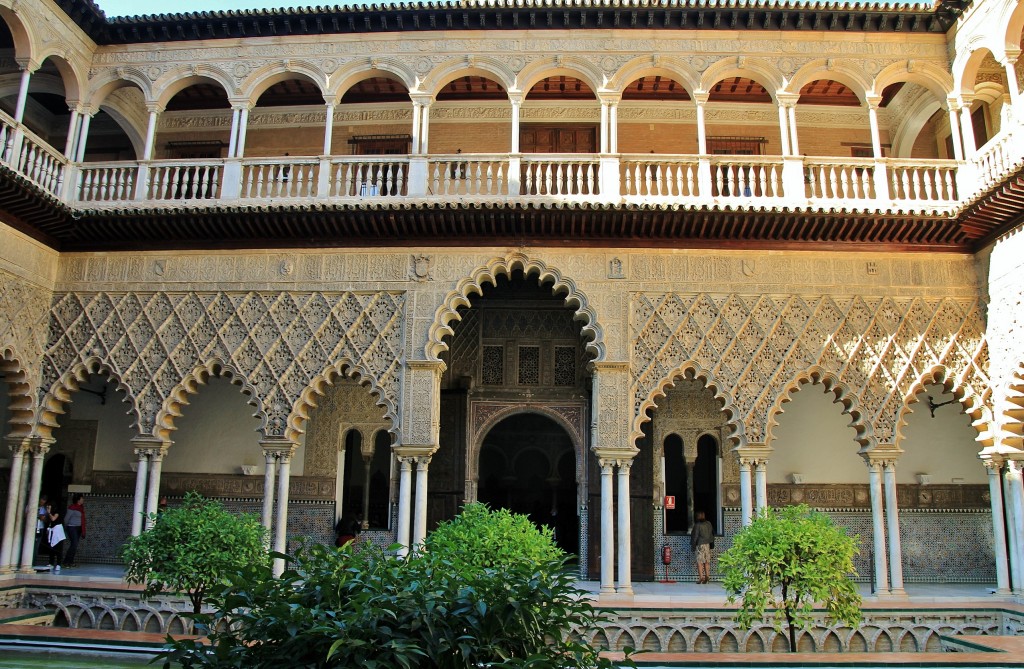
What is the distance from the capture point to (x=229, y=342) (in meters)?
10.1

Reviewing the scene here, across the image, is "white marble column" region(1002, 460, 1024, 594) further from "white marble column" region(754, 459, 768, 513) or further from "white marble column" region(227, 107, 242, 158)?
"white marble column" region(227, 107, 242, 158)

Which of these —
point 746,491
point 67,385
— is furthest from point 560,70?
point 67,385

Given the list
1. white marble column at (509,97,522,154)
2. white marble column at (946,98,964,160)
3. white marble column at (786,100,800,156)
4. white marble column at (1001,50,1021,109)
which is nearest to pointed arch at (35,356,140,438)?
white marble column at (509,97,522,154)

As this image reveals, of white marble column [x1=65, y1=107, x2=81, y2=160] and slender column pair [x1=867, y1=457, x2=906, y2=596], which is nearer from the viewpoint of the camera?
slender column pair [x1=867, y1=457, x2=906, y2=596]

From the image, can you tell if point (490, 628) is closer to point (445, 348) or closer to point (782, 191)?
point (445, 348)

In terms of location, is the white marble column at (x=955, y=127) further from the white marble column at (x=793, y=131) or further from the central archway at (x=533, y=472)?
the central archway at (x=533, y=472)

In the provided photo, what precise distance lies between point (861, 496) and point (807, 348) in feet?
10.1

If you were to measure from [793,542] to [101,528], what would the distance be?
9799 millimetres

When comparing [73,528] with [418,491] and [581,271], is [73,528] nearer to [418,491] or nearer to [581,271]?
[418,491]

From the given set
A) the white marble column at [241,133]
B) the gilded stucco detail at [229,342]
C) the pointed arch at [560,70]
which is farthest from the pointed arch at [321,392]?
the pointed arch at [560,70]

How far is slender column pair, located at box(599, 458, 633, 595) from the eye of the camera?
30.1ft

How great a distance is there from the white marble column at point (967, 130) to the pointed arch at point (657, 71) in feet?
10.7

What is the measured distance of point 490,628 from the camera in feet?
8.77

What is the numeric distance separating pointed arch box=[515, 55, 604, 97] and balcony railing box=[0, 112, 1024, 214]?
41.4 inches
